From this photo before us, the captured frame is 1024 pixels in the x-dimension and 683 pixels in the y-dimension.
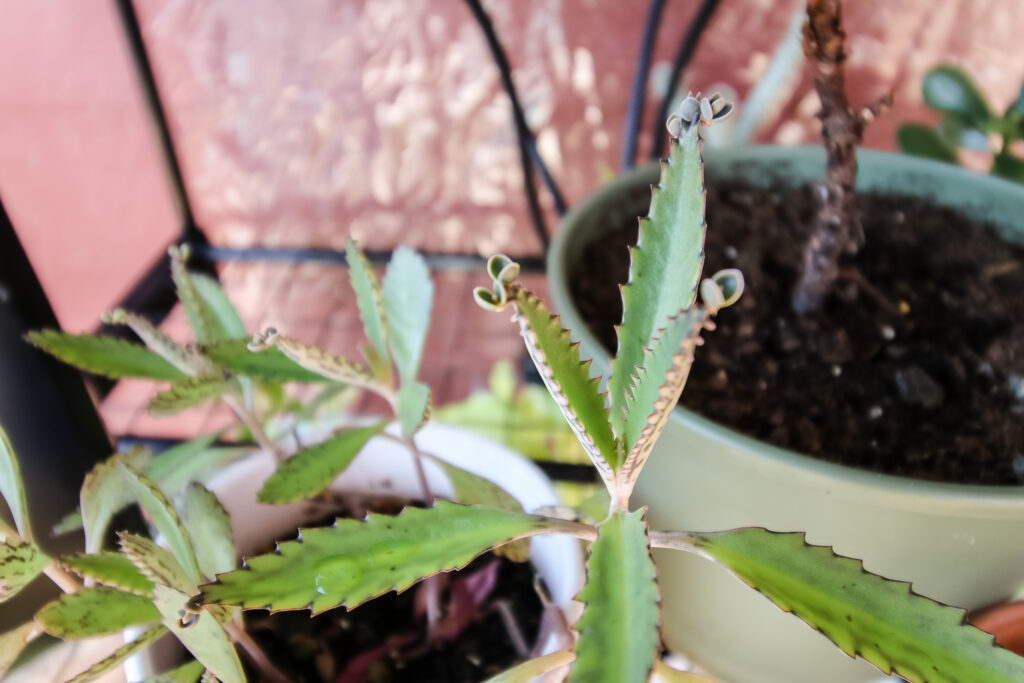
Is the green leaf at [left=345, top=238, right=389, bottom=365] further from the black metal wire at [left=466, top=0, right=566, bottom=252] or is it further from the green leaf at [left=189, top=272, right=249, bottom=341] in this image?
the black metal wire at [left=466, top=0, right=566, bottom=252]

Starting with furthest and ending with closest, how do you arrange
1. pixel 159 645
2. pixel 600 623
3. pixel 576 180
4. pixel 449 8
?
1. pixel 576 180
2. pixel 449 8
3. pixel 159 645
4. pixel 600 623

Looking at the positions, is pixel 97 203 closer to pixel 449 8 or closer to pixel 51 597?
pixel 449 8

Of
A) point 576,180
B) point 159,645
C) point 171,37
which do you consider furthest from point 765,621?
point 171,37

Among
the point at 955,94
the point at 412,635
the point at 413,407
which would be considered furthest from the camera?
the point at 955,94

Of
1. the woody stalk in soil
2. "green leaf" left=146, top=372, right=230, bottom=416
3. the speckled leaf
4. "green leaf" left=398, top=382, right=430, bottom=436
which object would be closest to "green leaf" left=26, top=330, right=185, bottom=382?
"green leaf" left=146, top=372, right=230, bottom=416

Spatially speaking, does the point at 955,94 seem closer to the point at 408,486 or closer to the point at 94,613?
the point at 408,486

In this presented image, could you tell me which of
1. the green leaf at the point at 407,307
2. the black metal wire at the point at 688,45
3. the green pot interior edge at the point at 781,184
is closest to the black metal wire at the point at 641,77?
the black metal wire at the point at 688,45

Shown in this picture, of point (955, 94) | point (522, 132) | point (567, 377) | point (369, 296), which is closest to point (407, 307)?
point (369, 296)
